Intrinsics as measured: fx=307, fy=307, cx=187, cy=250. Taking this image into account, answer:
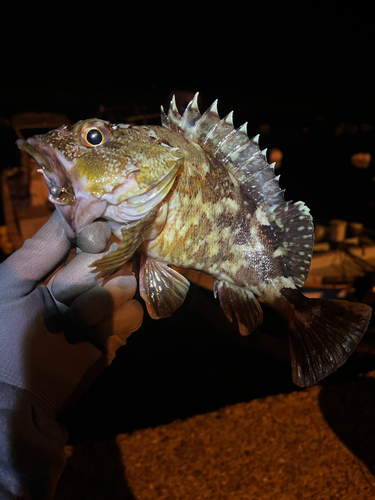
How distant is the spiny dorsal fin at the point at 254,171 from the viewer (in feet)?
4.27

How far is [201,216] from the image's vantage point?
1.23 metres

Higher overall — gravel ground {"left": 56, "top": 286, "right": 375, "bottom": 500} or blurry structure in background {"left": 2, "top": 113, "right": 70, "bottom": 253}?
blurry structure in background {"left": 2, "top": 113, "right": 70, "bottom": 253}

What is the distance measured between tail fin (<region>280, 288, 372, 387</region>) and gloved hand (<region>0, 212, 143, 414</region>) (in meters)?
0.69

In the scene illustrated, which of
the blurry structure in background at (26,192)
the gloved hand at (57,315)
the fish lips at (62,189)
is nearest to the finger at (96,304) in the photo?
the gloved hand at (57,315)

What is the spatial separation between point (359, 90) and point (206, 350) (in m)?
5.42

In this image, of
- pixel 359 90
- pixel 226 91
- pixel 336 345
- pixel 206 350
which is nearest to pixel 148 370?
pixel 206 350

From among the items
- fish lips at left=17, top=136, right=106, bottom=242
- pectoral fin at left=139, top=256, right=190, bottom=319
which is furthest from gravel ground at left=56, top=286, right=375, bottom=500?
fish lips at left=17, top=136, right=106, bottom=242

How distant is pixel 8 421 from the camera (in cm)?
92

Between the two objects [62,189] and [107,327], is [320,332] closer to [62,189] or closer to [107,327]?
[107,327]

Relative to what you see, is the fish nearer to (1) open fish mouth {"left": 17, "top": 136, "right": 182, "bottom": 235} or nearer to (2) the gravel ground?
(1) open fish mouth {"left": 17, "top": 136, "right": 182, "bottom": 235}

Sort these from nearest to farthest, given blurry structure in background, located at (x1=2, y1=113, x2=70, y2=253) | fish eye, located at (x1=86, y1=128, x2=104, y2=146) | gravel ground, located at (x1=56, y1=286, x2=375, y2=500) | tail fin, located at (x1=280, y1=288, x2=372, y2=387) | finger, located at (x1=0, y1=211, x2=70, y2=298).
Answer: fish eye, located at (x1=86, y1=128, x2=104, y2=146), finger, located at (x1=0, y1=211, x2=70, y2=298), tail fin, located at (x1=280, y1=288, x2=372, y2=387), gravel ground, located at (x1=56, y1=286, x2=375, y2=500), blurry structure in background, located at (x1=2, y1=113, x2=70, y2=253)

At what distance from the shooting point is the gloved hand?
1.08 meters

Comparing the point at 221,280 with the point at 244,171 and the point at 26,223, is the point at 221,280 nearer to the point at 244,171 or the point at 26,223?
the point at 244,171

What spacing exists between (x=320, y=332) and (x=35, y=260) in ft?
3.98
